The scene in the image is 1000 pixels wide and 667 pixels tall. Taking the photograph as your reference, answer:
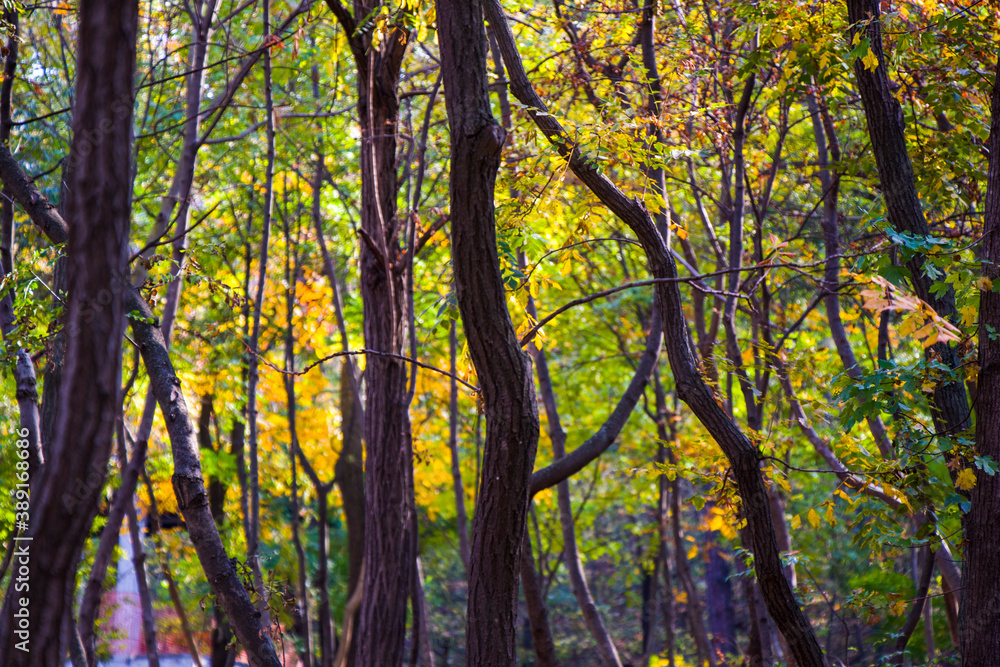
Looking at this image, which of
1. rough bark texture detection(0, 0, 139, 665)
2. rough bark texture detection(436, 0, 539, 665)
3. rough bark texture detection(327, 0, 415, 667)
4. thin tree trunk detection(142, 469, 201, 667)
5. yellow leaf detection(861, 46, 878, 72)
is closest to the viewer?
rough bark texture detection(0, 0, 139, 665)

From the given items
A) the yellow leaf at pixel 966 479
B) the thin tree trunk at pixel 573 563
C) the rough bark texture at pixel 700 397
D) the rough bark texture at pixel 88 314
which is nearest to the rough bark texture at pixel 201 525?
the rough bark texture at pixel 88 314

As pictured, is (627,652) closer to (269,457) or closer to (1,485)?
(269,457)

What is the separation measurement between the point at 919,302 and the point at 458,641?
14890 mm

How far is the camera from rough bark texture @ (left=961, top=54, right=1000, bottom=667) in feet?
10.7

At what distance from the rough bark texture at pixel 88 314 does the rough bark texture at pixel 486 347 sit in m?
1.27

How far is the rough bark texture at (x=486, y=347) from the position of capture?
2.68 meters

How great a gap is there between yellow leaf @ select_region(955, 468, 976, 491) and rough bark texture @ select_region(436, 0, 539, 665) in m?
1.79

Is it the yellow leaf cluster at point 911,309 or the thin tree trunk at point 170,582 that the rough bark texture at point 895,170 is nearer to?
the yellow leaf cluster at point 911,309

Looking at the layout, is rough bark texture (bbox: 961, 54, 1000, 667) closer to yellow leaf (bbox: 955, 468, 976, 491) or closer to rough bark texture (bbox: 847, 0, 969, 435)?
yellow leaf (bbox: 955, 468, 976, 491)

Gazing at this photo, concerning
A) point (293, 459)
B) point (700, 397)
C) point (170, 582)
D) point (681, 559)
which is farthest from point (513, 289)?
point (681, 559)

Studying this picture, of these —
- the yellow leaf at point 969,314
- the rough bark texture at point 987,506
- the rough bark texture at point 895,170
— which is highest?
the rough bark texture at point 895,170

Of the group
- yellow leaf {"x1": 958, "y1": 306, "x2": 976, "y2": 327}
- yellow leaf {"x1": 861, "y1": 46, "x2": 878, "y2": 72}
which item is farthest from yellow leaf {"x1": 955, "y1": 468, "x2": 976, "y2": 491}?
yellow leaf {"x1": 861, "y1": 46, "x2": 878, "y2": 72}

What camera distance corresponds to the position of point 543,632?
597 cm

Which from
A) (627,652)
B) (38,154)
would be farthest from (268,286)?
(627,652)
